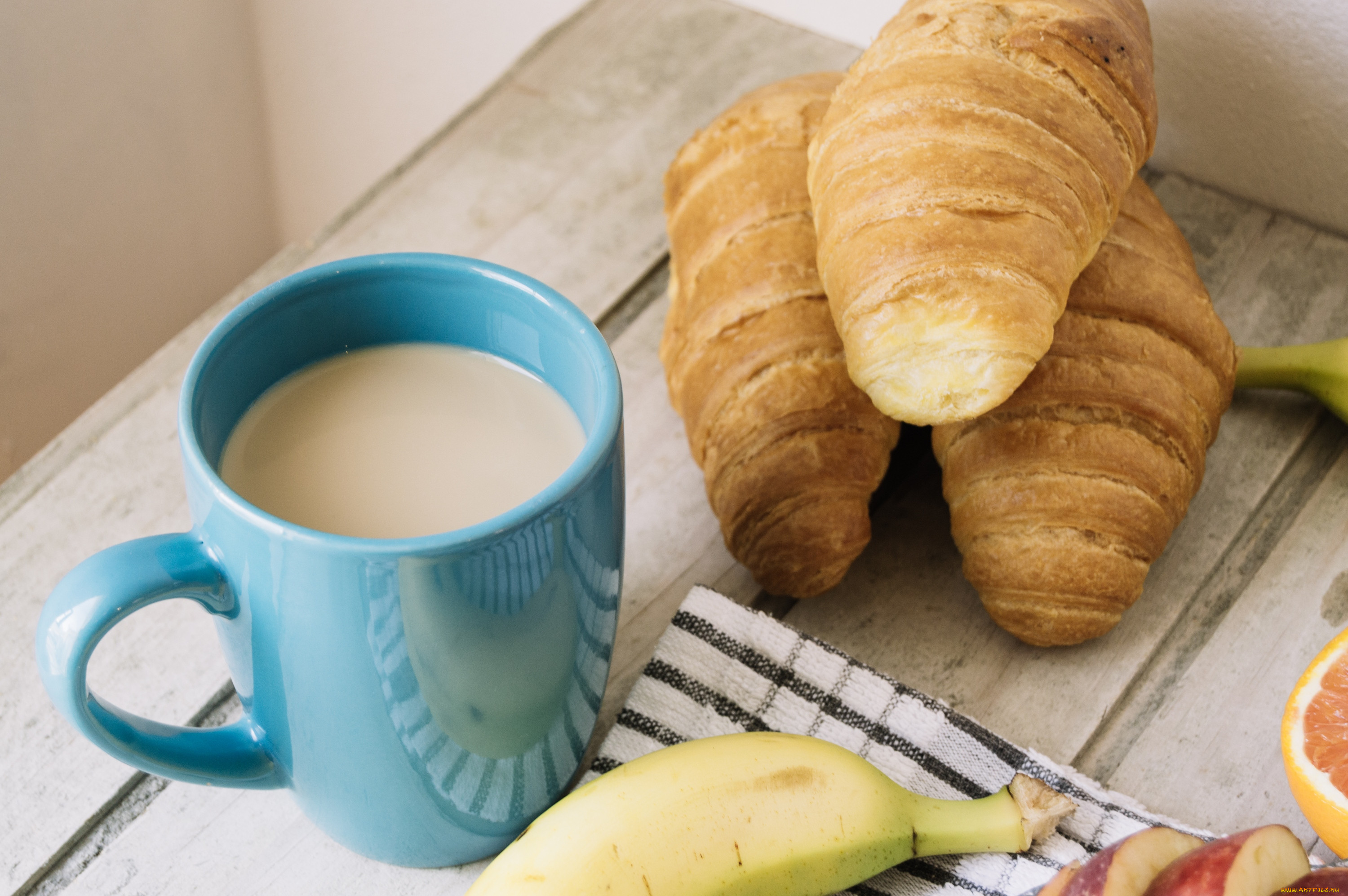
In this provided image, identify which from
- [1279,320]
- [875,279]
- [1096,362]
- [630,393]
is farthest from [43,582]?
[1279,320]

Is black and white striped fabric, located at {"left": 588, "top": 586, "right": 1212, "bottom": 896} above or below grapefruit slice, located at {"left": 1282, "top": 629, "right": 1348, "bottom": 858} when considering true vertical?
below

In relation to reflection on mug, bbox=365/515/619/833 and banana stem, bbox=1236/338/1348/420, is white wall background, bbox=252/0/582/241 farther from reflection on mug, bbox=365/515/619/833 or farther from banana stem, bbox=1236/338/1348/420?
reflection on mug, bbox=365/515/619/833

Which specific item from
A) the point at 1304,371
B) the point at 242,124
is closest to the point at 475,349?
the point at 1304,371

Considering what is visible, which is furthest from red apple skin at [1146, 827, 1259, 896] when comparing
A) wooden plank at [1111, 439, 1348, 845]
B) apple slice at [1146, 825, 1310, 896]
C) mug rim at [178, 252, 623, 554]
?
mug rim at [178, 252, 623, 554]

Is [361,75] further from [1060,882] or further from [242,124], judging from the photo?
[1060,882]

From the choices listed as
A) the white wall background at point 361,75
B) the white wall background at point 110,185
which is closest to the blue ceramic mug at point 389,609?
the white wall background at point 110,185

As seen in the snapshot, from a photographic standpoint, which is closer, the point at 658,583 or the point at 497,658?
the point at 497,658
